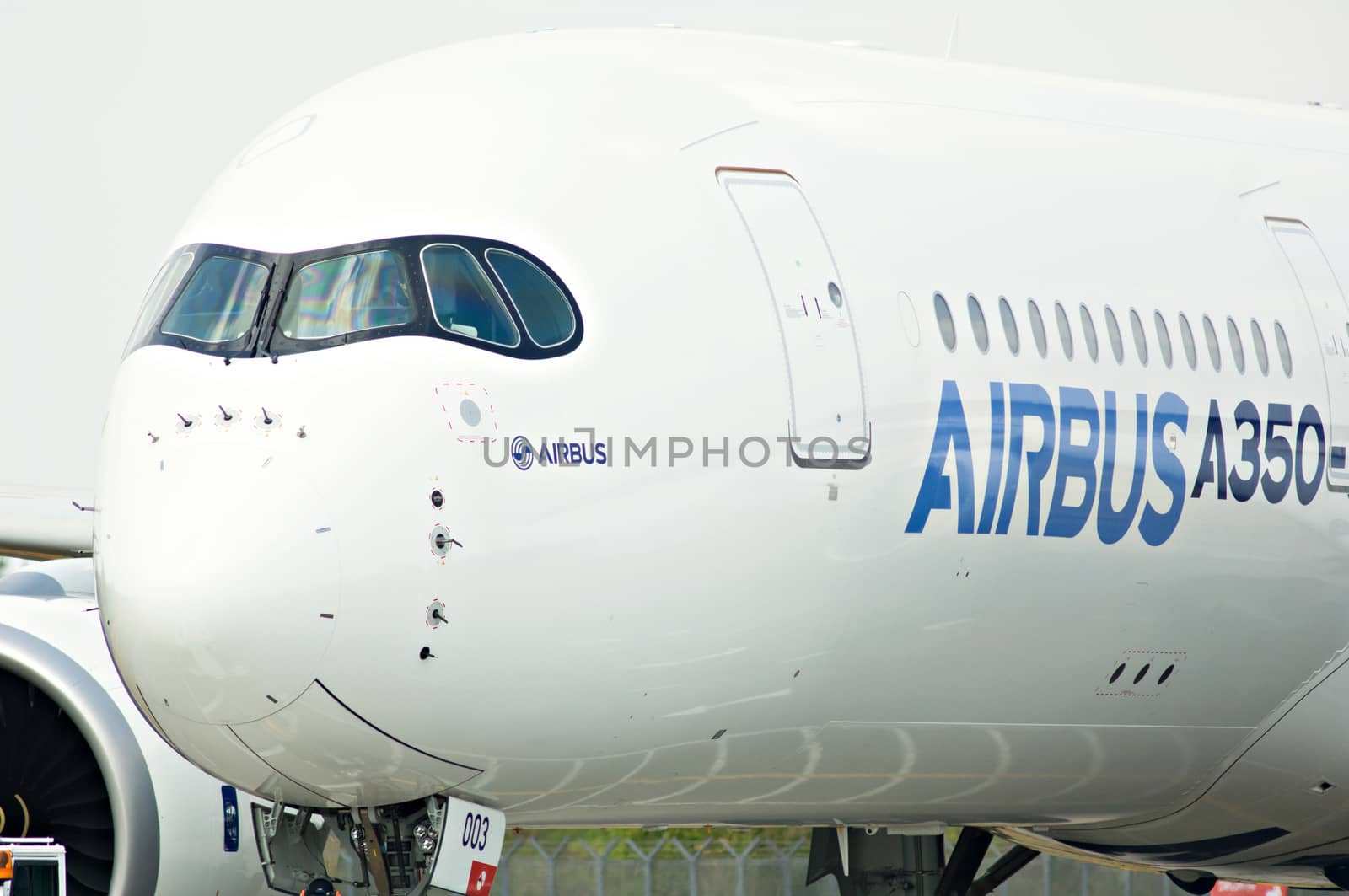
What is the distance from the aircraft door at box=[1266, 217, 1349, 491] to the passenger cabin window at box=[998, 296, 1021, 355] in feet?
5.09

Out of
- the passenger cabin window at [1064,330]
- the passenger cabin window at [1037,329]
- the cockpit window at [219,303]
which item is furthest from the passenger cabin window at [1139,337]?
the cockpit window at [219,303]

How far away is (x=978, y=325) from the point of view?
6.95m

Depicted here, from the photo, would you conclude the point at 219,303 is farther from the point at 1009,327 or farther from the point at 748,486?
the point at 1009,327

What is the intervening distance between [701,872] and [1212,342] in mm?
17402

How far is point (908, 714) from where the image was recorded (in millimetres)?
6797

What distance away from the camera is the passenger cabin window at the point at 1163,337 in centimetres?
740

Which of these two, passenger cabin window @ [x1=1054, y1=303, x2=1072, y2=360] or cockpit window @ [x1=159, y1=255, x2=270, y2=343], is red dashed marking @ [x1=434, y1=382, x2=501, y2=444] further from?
passenger cabin window @ [x1=1054, y1=303, x2=1072, y2=360]

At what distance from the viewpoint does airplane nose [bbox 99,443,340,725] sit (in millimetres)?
5594

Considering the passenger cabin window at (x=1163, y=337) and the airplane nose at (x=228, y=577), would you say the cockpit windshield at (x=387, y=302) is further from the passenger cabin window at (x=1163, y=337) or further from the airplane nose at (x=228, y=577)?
the passenger cabin window at (x=1163, y=337)

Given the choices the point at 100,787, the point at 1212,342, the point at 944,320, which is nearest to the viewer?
the point at 944,320

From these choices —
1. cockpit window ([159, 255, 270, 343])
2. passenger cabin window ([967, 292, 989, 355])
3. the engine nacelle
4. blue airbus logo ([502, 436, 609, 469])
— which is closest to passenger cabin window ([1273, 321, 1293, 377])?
passenger cabin window ([967, 292, 989, 355])

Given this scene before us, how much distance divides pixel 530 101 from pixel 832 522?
1.67 m

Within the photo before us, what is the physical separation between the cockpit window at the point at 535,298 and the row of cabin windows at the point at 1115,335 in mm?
1427

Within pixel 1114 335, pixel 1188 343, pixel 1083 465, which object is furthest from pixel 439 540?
pixel 1188 343
